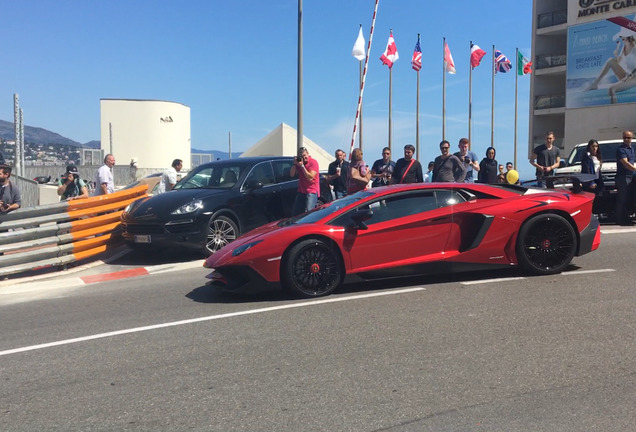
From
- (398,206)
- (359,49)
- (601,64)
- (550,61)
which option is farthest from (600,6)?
(398,206)

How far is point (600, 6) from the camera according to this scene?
3650 centimetres

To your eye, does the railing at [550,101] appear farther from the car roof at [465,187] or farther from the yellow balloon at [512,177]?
the car roof at [465,187]

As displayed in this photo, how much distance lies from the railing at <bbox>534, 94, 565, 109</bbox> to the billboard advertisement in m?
1.95

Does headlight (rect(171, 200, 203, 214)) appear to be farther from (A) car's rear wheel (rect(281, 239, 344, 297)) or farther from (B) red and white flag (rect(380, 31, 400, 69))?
(B) red and white flag (rect(380, 31, 400, 69))

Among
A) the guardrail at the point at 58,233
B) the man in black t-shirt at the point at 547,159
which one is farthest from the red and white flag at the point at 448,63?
the guardrail at the point at 58,233

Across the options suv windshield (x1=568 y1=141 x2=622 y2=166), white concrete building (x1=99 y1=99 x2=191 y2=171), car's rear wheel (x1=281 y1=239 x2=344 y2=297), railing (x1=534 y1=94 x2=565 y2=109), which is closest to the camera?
car's rear wheel (x1=281 y1=239 x2=344 y2=297)

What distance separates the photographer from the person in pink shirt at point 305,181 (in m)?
10.4

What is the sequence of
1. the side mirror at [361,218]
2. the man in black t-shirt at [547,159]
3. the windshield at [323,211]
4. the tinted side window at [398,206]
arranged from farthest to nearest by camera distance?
the man in black t-shirt at [547,159] < the windshield at [323,211] < the tinted side window at [398,206] < the side mirror at [361,218]

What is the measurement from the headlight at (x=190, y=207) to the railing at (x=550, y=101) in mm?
36403

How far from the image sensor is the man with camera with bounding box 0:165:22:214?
9008 millimetres

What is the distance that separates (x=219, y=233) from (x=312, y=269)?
3.56m

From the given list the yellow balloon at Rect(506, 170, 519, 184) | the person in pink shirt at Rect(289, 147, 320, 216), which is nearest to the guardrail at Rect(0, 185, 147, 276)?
the person in pink shirt at Rect(289, 147, 320, 216)

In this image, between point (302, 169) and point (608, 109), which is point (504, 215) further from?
point (608, 109)

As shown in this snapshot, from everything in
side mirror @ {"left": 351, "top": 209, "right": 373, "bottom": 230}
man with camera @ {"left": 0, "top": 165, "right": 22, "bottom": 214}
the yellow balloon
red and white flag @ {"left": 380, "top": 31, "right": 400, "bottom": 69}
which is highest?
red and white flag @ {"left": 380, "top": 31, "right": 400, "bottom": 69}
